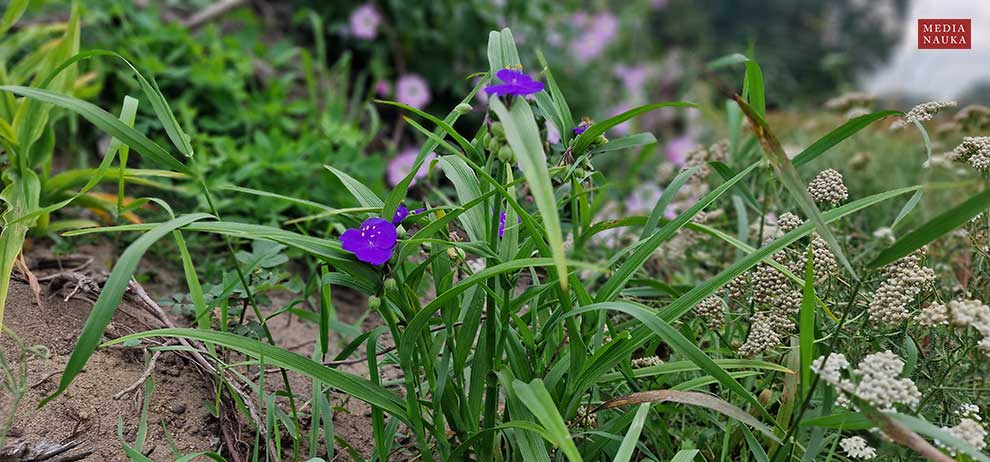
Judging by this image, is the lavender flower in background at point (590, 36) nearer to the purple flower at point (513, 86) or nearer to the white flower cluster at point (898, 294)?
the white flower cluster at point (898, 294)

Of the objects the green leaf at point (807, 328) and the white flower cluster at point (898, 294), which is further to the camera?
the white flower cluster at point (898, 294)

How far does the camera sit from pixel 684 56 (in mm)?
5332

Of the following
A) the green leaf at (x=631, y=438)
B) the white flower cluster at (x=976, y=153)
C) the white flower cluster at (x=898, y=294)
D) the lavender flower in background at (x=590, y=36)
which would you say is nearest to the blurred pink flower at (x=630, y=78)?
the lavender flower in background at (x=590, y=36)

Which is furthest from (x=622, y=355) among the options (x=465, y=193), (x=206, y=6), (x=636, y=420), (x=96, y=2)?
(x=206, y=6)

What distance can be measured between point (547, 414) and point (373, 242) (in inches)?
11.0

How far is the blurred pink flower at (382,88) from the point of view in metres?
2.86

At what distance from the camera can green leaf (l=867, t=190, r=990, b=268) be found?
86 cm

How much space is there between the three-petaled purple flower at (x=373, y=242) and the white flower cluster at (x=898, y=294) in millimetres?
633

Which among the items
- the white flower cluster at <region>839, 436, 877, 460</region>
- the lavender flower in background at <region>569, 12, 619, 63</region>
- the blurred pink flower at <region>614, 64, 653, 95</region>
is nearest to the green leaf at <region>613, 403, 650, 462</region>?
the white flower cluster at <region>839, 436, 877, 460</region>

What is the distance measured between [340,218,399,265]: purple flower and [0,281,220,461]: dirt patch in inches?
17.4

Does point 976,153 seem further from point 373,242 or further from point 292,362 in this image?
point 292,362

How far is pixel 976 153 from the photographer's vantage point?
3.91ft

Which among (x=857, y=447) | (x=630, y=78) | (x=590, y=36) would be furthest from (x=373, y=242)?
(x=630, y=78)

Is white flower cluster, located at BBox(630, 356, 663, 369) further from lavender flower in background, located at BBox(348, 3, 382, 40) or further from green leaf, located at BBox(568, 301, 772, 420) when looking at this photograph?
lavender flower in background, located at BBox(348, 3, 382, 40)
